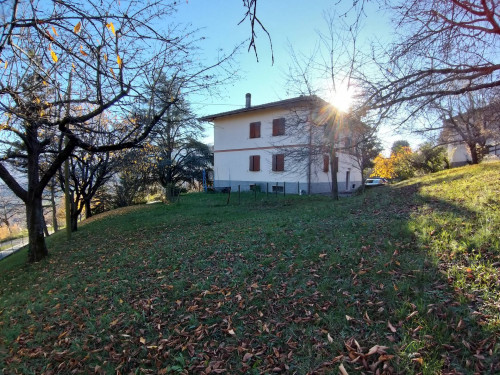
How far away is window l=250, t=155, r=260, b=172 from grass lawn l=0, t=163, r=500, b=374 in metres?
16.6

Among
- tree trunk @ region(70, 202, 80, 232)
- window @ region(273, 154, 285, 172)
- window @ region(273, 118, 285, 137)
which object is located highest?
window @ region(273, 118, 285, 137)

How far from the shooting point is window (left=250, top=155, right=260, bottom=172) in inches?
883

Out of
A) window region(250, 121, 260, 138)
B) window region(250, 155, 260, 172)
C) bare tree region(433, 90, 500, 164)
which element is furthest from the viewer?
window region(250, 155, 260, 172)

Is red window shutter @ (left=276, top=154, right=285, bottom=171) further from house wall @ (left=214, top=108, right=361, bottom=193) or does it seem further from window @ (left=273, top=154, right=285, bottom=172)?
house wall @ (left=214, top=108, right=361, bottom=193)

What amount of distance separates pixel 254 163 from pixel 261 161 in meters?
0.75

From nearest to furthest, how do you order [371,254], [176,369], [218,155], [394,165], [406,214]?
[176,369]
[371,254]
[406,214]
[394,165]
[218,155]

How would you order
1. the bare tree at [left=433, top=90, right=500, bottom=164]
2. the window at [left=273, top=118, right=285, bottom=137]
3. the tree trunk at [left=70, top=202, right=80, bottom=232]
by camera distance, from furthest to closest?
the window at [left=273, top=118, right=285, bottom=137] < the tree trunk at [left=70, top=202, right=80, bottom=232] < the bare tree at [left=433, top=90, right=500, bottom=164]

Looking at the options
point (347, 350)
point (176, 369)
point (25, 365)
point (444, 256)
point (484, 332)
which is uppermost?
point (444, 256)

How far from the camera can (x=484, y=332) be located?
→ 239 cm

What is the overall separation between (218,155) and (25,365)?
23073 mm

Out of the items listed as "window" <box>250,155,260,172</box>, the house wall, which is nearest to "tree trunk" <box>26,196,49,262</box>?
the house wall

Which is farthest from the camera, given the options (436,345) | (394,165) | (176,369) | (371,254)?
(394,165)

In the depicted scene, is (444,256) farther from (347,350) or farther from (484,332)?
(347,350)

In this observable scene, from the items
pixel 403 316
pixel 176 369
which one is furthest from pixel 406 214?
pixel 176 369
